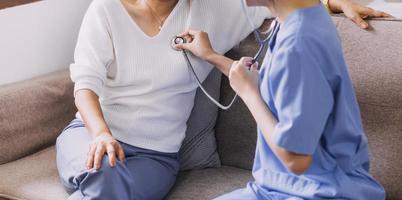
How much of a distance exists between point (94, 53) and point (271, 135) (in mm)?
736

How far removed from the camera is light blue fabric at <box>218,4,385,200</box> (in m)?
1.13

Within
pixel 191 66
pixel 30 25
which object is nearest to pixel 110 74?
pixel 191 66

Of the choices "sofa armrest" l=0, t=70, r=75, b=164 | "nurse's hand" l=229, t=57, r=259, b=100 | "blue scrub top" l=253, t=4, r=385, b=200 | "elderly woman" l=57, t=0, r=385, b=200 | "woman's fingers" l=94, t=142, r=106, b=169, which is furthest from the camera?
"sofa armrest" l=0, t=70, r=75, b=164

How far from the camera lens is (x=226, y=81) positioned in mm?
1958

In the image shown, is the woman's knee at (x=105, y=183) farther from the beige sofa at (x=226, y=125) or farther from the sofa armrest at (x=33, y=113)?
the sofa armrest at (x=33, y=113)

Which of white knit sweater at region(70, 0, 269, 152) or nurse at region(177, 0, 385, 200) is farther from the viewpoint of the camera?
white knit sweater at region(70, 0, 269, 152)

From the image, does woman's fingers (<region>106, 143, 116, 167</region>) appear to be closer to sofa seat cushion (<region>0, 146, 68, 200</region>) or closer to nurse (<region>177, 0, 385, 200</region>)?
sofa seat cushion (<region>0, 146, 68, 200</region>)

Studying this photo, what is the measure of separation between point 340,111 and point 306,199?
0.23 meters

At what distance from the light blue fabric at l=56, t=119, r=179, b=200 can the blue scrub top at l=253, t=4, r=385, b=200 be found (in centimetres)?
42

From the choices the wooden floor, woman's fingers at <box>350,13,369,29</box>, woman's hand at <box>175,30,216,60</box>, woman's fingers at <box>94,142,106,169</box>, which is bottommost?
woman's fingers at <box>94,142,106,169</box>

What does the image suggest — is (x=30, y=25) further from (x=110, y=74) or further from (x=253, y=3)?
(x=253, y=3)

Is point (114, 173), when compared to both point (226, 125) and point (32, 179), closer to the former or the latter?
point (32, 179)

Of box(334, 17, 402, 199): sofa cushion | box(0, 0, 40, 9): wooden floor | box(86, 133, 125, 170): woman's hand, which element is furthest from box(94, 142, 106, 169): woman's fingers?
box(0, 0, 40, 9): wooden floor

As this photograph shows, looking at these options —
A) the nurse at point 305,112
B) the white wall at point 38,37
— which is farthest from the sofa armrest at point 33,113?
the nurse at point 305,112
